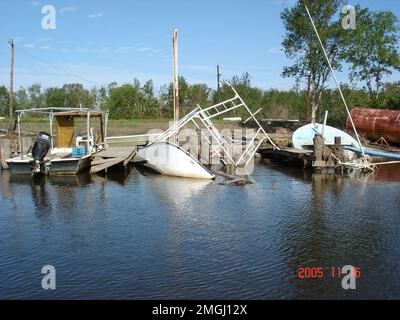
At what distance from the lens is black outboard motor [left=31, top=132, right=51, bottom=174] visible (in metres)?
20.5

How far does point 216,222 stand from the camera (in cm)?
1326

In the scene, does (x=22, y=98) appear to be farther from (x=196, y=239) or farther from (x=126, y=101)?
(x=196, y=239)

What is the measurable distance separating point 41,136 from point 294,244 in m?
13.1

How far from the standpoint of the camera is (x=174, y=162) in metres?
20.6

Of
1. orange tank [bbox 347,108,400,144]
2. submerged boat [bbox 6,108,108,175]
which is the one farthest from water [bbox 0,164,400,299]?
orange tank [bbox 347,108,400,144]

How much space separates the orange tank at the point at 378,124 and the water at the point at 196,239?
39.5ft

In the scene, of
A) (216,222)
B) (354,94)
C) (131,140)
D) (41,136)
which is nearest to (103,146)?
(41,136)

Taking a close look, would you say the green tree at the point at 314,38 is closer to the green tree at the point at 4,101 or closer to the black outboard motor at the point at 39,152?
the black outboard motor at the point at 39,152

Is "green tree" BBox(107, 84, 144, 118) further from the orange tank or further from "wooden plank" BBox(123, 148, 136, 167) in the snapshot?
"wooden plank" BBox(123, 148, 136, 167)

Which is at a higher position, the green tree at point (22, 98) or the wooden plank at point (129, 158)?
the green tree at point (22, 98)

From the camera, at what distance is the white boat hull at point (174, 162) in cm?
1991
